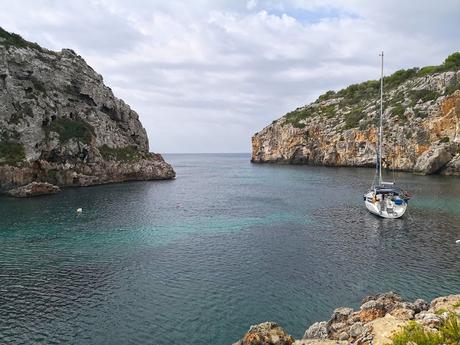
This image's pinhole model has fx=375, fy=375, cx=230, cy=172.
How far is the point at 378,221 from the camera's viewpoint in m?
57.3

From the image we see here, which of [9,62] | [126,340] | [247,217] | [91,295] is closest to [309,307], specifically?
[126,340]

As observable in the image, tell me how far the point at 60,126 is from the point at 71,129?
109 inches

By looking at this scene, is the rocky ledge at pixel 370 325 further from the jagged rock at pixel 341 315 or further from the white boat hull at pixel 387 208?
the white boat hull at pixel 387 208

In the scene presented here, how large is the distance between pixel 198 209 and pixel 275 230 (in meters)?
20.5

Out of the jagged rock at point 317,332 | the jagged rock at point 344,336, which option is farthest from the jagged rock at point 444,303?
the jagged rock at point 317,332

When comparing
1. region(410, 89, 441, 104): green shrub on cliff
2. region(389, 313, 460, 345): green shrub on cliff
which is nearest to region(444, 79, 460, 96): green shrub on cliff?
region(410, 89, 441, 104): green shrub on cliff

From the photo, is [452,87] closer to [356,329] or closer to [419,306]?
[419,306]

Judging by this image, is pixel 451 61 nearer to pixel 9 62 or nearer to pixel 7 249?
pixel 9 62

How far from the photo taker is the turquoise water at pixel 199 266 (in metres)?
25.8

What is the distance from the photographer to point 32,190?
257 ft

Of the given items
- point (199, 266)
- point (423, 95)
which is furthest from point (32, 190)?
point (423, 95)

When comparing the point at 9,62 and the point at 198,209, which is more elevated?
the point at 9,62

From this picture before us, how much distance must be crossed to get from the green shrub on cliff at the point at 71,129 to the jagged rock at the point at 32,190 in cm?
1901

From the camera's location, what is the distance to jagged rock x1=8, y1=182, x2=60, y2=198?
3039 inches
